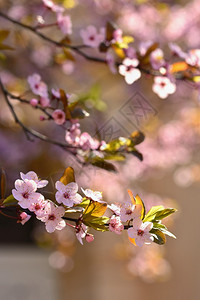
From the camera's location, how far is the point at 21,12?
3225 millimetres

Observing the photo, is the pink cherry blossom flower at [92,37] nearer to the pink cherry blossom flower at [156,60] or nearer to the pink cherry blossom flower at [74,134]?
the pink cherry blossom flower at [156,60]

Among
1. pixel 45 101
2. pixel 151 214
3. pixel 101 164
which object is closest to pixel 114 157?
pixel 101 164

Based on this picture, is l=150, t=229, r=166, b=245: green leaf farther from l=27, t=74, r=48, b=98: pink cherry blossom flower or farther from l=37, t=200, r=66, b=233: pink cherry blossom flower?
l=27, t=74, r=48, b=98: pink cherry blossom flower

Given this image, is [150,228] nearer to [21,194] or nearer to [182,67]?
[21,194]

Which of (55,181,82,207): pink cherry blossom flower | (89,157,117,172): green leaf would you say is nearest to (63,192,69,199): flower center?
(55,181,82,207): pink cherry blossom flower

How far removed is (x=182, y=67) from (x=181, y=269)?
4.11m

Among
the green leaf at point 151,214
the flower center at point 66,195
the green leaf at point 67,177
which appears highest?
the green leaf at point 151,214

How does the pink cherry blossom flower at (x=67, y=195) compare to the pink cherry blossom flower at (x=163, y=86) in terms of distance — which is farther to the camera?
the pink cherry blossom flower at (x=163, y=86)

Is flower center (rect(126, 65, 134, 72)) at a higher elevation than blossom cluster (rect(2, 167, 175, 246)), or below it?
higher

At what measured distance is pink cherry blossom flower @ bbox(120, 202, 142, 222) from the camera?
1.19m

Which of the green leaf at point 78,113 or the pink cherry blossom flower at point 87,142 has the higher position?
the green leaf at point 78,113

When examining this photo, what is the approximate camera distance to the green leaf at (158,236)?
1193 mm

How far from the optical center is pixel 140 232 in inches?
46.6

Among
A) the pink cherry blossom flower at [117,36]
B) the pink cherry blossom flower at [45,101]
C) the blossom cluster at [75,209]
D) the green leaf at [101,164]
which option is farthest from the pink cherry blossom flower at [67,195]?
the pink cherry blossom flower at [117,36]
